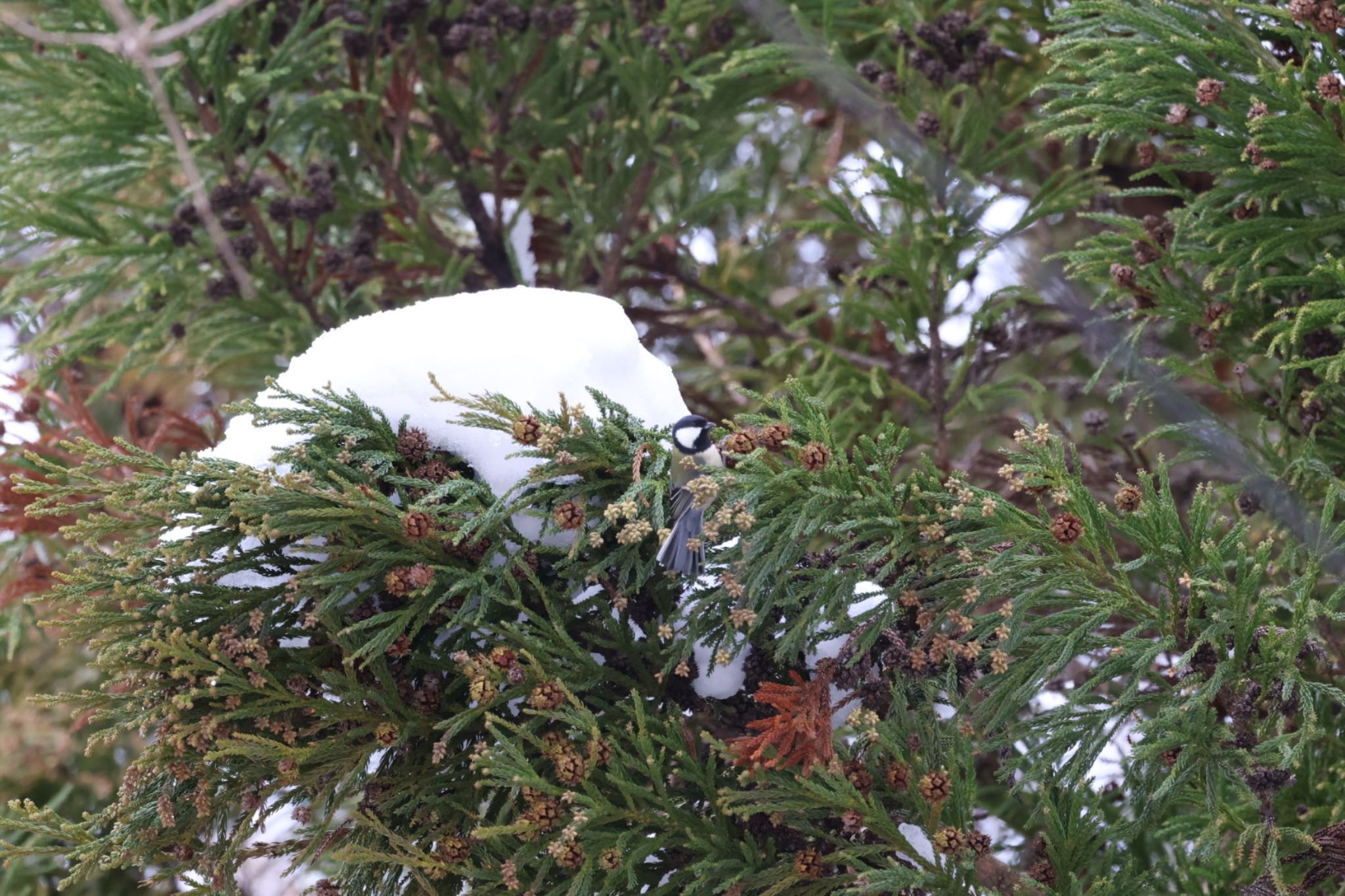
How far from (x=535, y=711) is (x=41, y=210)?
223 centimetres

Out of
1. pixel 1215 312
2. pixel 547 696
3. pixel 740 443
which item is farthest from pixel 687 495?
pixel 1215 312

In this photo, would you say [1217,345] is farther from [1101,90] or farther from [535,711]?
[535,711]

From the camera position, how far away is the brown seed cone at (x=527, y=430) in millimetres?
1809

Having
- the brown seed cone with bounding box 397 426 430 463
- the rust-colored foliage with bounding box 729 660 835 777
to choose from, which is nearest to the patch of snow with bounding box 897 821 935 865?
the rust-colored foliage with bounding box 729 660 835 777

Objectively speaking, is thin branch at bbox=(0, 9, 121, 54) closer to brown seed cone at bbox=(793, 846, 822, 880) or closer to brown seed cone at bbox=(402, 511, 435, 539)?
brown seed cone at bbox=(402, 511, 435, 539)

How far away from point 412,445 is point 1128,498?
1132 mm

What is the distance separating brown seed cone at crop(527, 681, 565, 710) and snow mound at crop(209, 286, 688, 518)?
36cm

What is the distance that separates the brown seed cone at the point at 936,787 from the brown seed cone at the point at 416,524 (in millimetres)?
852

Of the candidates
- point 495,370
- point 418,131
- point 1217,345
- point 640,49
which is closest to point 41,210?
point 418,131

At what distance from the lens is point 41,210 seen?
Result: 3.19 m

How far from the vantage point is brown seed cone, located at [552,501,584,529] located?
71.9 inches

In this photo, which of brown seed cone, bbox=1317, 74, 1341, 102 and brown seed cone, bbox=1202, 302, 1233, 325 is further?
brown seed cone, bbox=1202, 302, 1233, 325

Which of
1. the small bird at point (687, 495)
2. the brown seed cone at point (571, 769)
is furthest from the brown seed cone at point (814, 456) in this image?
the brown seed cone at point (571, 769)

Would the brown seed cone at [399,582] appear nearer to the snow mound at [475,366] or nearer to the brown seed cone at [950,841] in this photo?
the snow mound at [475,366]
